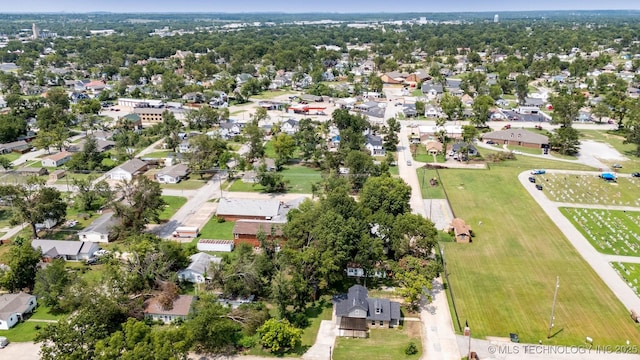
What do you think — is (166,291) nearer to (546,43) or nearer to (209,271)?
(209,271)

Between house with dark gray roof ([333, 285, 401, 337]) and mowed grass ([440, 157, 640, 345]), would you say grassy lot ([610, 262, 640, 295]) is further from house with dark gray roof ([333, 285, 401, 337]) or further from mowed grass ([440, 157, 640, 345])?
house with dark gray roof ([333, 285, 401, 337])

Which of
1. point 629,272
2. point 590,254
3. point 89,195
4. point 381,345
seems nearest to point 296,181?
point 89,195

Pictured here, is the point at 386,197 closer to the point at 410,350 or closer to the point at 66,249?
the point at 410,350

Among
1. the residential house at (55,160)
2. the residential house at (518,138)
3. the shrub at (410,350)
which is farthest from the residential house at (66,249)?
the residential house at (518,138)

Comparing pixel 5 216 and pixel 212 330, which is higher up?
pixel 212 330

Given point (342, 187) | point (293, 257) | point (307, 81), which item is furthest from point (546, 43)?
point (293, 257)

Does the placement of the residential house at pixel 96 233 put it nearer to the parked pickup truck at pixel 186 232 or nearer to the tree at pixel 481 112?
the parked pickup truck at pixel 186 232
